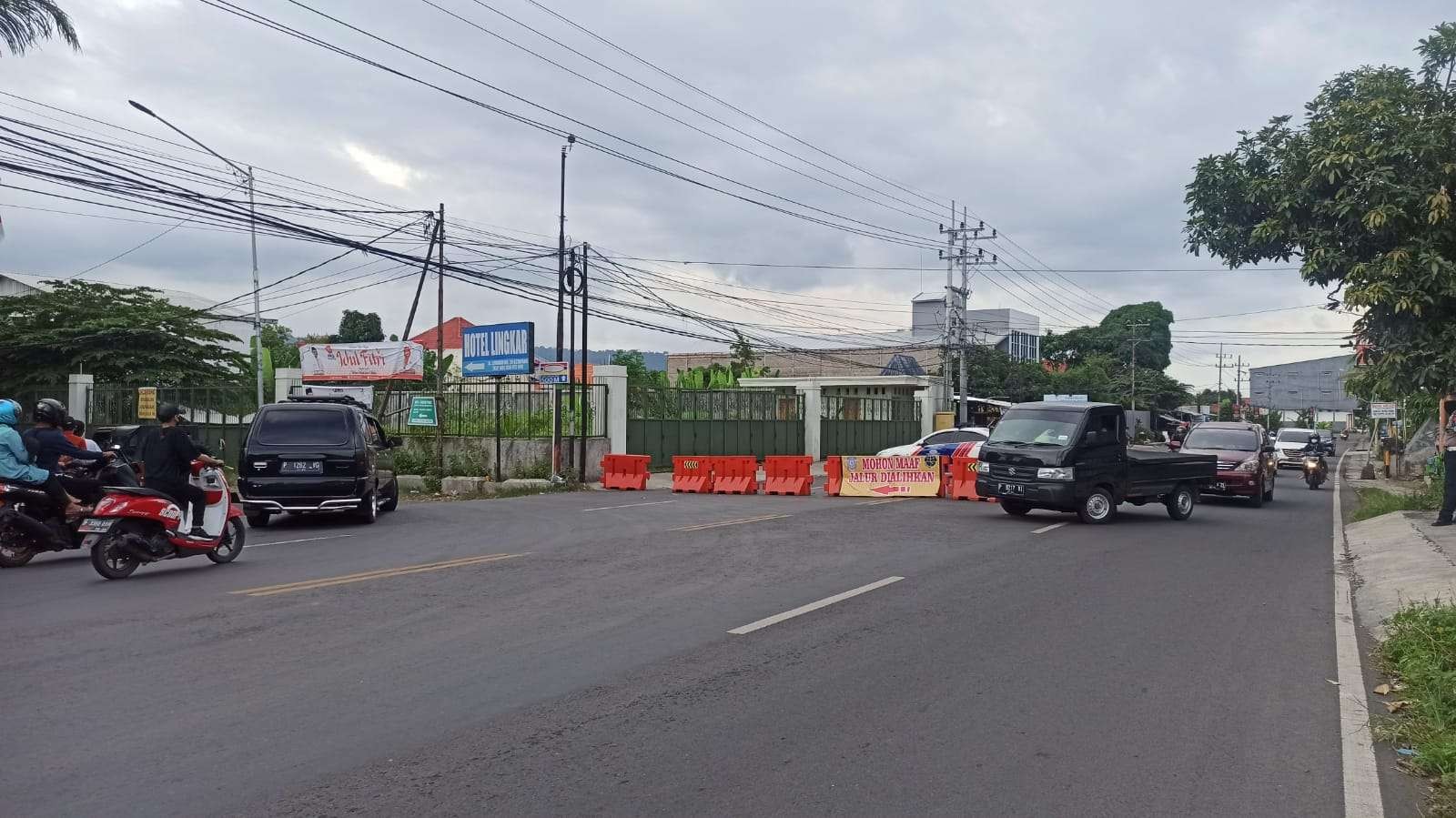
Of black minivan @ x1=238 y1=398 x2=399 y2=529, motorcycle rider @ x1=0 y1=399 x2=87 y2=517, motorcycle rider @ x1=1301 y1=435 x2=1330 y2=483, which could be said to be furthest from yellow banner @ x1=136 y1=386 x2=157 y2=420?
motorcycle rider @ x1=1301 y1=435 x2=1330 y2=483

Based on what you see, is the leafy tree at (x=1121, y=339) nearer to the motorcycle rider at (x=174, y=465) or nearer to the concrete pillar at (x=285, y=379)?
the concrete pillar at (x=285, y=379)

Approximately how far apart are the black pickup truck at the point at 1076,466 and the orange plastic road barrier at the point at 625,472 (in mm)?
10310

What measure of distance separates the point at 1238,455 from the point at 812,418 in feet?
63.6

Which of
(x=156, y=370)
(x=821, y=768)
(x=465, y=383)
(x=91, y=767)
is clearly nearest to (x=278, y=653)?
(x=91, y=767)

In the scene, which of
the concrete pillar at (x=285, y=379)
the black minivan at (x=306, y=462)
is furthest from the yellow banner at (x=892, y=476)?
the concrete pillar at (x=285, y=379)

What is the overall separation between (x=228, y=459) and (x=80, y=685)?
2739 centimetres

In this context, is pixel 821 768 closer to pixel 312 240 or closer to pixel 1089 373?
pixel 312 240

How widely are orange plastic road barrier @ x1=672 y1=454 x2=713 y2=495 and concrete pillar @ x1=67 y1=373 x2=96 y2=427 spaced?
59.8ft

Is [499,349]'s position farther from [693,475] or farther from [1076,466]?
[1076,466]

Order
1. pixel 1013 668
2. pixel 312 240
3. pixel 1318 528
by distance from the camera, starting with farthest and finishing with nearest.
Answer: pixel 312 240
pixel 1318 528
pixel 1013 668

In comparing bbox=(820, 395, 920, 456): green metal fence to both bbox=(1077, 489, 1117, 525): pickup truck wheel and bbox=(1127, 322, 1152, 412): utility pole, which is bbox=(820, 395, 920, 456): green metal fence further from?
bbox=(1127, 322, 1152, 412): utility pole

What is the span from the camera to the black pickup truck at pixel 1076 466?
1612cm

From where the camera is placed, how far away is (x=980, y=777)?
4.97 m

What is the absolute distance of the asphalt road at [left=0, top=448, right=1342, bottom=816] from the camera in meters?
4.80
